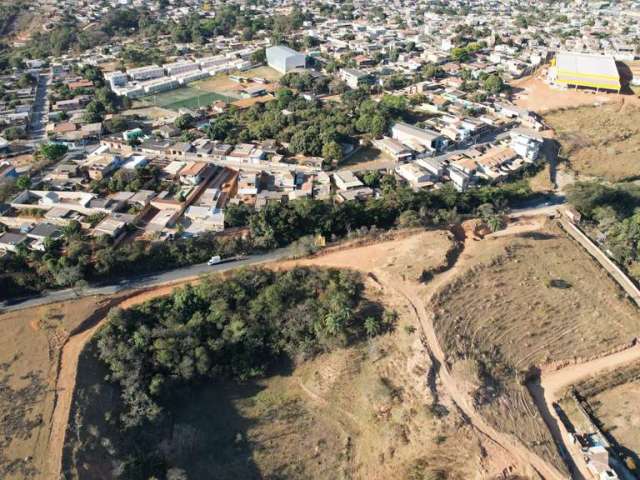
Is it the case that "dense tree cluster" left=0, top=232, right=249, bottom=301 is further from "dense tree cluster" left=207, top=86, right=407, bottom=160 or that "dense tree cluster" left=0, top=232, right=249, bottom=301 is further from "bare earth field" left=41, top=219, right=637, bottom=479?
"dense tree cluster" left=207, top=86, right=407, bottom=160

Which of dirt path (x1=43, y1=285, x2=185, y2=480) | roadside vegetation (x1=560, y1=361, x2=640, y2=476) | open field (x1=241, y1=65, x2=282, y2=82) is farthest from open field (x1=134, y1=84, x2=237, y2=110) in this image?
roadside vegetation (x1=560, y1=361, x2=640, y2=476)

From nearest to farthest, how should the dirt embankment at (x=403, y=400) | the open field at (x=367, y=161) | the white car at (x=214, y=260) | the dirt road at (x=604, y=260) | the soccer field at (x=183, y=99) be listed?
the dirt embankment at (x=403, y=400)
the white car at (x=214, y=260)
the dirt road at (x=604, y=260)
the open field at (x=367, y=161)
the soccer field at (x=183, y=99)

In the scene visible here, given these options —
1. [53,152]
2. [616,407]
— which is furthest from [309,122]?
[616,407]

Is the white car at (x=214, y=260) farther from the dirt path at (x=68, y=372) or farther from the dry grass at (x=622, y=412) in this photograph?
the dry grass at (x=622, y=412)

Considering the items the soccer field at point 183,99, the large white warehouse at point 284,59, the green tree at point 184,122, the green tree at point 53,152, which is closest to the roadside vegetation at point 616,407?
the green tree at point 184,122

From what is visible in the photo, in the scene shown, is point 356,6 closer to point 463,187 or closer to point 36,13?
point 36,13

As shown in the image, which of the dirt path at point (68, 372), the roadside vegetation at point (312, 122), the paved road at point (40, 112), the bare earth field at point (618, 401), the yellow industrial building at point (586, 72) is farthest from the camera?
the yellow industrial building at point (586, 72)

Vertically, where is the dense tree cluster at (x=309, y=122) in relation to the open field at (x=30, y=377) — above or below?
above

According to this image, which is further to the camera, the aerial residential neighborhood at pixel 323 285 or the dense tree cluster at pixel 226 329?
the dense tree cluster at pixel 226 329
